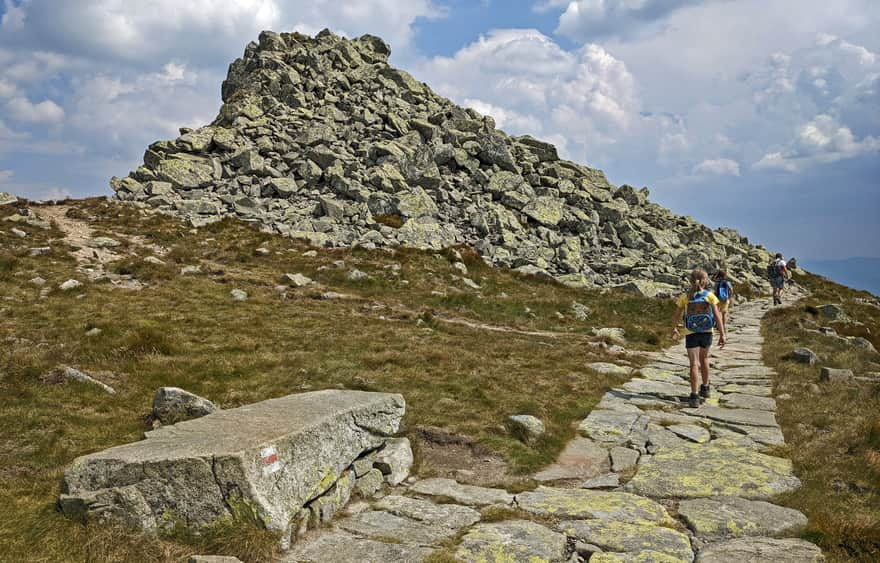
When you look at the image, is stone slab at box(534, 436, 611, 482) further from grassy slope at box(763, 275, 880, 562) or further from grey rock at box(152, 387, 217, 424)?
grey rock at box(152, 387, 217, 424)

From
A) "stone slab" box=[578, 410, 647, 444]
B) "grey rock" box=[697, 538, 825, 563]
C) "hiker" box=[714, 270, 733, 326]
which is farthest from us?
"hiker" box=[714, 270, 733, 326]

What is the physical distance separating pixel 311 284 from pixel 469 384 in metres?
14.4

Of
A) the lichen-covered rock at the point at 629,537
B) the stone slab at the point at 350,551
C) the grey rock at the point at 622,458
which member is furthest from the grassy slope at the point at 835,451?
the stone slab at the point at 350,551

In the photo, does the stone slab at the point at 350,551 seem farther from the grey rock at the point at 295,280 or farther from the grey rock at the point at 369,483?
the grey rock at the point at 295,280

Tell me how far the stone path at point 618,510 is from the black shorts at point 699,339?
194cm

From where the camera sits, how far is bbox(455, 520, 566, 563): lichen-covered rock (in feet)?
19.1

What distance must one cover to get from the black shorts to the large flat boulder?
9.00 metres

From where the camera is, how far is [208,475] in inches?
231

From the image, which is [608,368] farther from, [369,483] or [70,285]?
[70,285]

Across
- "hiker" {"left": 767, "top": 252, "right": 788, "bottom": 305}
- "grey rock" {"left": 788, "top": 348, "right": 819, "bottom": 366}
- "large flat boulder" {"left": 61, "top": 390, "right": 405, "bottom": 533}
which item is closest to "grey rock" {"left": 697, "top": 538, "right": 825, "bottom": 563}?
"large flat boulder" {"left": 61, "top": 390, "right": 405, "bottom": 533}

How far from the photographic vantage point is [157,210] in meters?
37.3

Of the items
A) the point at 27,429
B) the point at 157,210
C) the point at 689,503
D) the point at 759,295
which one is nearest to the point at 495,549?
the point at 689,503

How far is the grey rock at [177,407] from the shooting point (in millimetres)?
9086

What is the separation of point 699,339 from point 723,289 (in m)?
7.75
